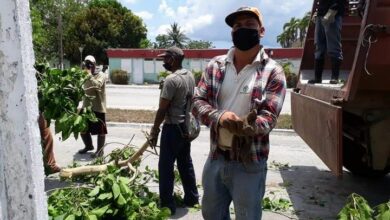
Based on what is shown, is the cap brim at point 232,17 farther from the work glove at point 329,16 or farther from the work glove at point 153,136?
the work glove at point 329,16

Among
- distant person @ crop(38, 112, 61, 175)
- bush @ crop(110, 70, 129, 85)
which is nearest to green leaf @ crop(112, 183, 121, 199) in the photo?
distant person @ crop(38, 112, 61, 175)

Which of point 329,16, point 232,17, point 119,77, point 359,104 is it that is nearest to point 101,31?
point 119,77

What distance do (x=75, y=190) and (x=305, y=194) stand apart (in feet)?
10.0

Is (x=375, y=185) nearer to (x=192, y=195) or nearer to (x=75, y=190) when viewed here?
(x=192, y=195)

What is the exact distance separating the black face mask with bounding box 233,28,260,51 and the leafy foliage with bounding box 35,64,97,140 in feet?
8.45

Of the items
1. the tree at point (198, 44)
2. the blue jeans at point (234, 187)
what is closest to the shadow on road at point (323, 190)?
the blue jeans at point (234, 187)

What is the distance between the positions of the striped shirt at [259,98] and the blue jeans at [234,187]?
8 centimetres

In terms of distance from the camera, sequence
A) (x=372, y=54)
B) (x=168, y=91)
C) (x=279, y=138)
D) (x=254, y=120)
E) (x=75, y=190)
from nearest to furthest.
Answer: (x=254, y=120), (x=372, y=54), (x=75, y=190), (x=168, y=91), (x=279, y=138)

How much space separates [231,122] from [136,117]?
10206mm

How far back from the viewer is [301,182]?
6516mm

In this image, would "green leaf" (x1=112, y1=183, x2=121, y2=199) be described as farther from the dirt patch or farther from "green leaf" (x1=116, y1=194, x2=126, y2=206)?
the dirt patch

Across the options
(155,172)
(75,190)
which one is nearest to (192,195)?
(155,172)

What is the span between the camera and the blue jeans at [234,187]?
301 centimetres

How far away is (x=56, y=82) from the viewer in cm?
518
